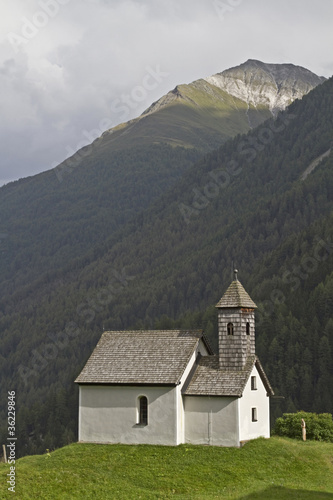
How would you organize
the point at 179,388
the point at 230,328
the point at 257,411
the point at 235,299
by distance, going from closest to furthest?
the point at 179,388 → the point at 257,411 → the point at 230,328 → the point at 235,299

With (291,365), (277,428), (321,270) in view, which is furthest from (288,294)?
(277,428)

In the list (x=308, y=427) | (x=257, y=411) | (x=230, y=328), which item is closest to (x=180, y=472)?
(x=257, y=411)

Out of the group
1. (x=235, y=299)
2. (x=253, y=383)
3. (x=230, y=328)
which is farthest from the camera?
(x=235, y=299)

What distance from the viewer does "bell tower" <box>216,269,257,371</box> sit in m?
58.3

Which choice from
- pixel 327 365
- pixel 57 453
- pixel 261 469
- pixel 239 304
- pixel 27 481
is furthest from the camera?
pixel 327 365

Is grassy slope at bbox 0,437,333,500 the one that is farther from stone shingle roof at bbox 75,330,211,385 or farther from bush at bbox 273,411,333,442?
stone shingle roof at bbox 75,330,211,385

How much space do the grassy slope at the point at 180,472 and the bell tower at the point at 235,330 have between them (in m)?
6.86

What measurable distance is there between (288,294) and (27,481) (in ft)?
444

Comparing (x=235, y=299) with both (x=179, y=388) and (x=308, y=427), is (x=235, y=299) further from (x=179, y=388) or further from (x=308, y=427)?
(x=308, y=427)

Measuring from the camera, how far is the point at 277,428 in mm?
63344

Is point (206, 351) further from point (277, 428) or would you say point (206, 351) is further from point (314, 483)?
point (314, 483)

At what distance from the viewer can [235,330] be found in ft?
194

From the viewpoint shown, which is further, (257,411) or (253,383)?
(257,411)

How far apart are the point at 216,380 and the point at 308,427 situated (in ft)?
34.3
